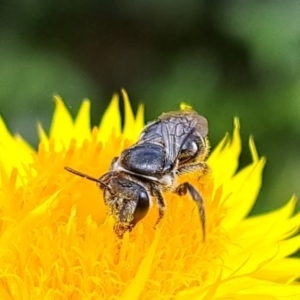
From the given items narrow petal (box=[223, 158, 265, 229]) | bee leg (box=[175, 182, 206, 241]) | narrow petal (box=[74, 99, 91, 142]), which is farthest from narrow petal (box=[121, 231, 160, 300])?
narrow petal (box=[74, 99, 91, 142])

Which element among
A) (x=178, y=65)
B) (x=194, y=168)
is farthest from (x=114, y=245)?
(x=178, y=65)

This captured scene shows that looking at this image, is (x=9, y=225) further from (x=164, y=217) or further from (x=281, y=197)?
(x=281, y=197)

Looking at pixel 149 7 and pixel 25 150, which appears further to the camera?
pixel 149 7

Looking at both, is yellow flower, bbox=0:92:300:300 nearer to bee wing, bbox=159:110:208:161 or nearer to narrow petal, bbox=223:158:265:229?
narrow petal, bbox=223:158:265:229

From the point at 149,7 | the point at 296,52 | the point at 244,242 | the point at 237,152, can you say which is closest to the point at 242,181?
the point at 237,152

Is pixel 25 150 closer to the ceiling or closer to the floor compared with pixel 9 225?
closer to the ceiling

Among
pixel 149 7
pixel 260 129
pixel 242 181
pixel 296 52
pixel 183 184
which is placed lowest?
pixel 183 184

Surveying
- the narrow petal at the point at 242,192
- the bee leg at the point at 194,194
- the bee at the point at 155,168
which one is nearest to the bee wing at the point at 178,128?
the bee at the point at 155,168
